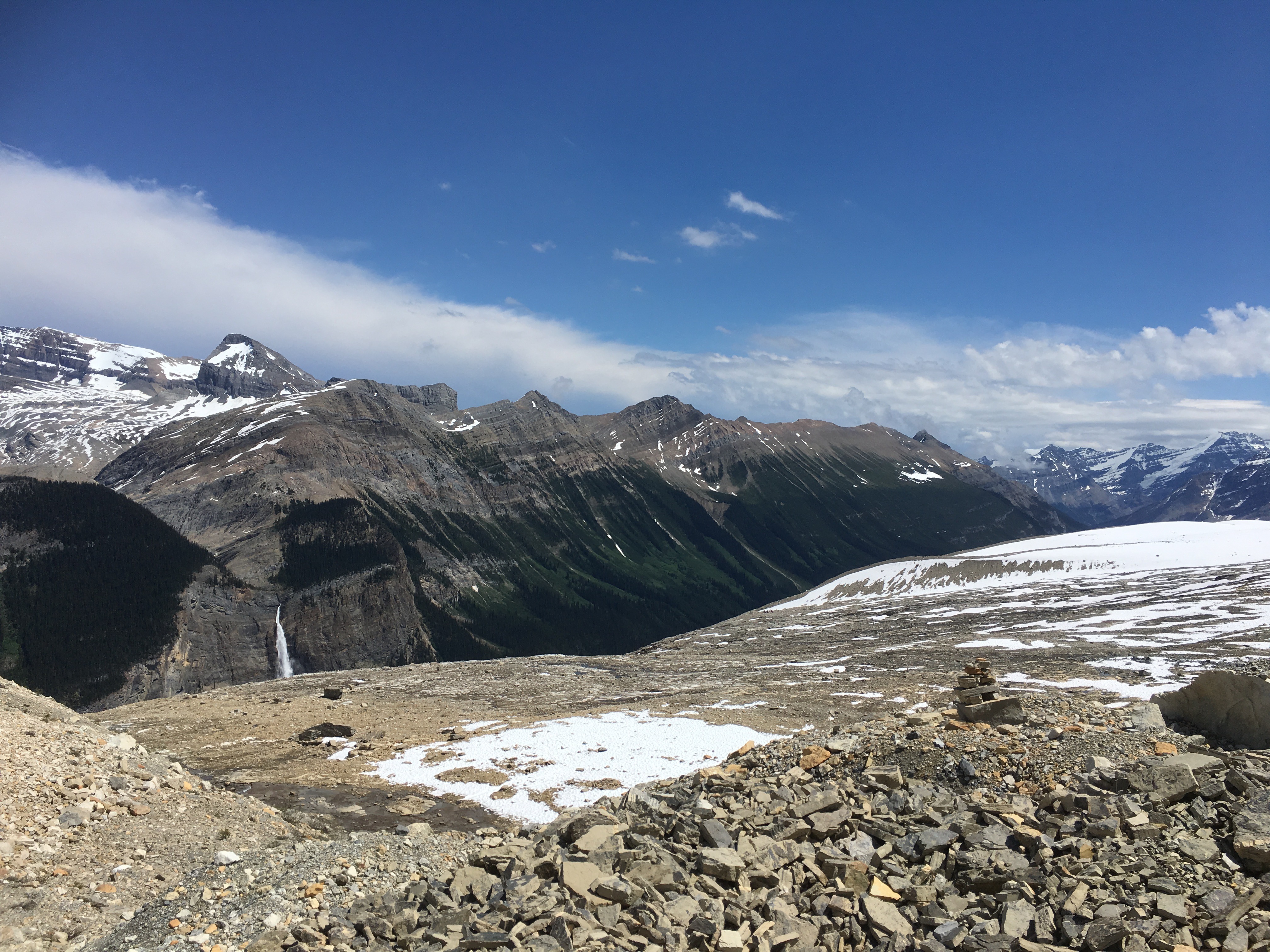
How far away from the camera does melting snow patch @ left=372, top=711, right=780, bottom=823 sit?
93.0 feet

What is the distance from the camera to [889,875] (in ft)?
44.0

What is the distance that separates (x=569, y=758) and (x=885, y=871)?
22030mm

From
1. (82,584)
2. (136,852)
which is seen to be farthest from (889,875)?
(82,584)

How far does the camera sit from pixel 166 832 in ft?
59.1

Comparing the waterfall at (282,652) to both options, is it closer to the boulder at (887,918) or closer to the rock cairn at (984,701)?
the rock cairn at (984,701)

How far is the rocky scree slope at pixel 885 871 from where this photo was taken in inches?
454

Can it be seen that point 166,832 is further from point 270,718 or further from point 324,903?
point 270,718

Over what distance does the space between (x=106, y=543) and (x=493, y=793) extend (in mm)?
182205

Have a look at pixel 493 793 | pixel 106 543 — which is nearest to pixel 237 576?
pixel 106 543

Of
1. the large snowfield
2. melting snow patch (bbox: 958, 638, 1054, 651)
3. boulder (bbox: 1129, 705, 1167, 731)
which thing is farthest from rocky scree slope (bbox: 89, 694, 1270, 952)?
the large snowfield

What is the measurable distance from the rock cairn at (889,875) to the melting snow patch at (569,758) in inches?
487

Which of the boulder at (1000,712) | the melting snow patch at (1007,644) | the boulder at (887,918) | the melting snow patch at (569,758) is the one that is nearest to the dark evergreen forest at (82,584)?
the melting snow patch at (569,758)

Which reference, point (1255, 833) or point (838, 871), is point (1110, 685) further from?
point (838, 871)

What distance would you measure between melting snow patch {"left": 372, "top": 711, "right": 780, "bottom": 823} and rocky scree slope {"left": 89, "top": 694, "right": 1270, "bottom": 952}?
1141 cm
